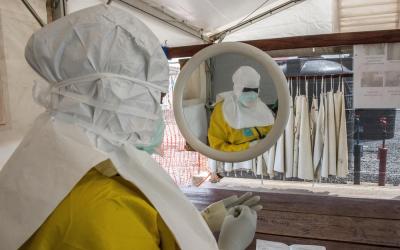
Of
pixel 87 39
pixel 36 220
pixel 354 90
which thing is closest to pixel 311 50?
pixel 354 90

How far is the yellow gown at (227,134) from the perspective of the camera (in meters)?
0.91

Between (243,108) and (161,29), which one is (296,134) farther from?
(161,29)

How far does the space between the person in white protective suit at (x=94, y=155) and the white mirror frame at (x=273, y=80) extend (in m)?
0.38

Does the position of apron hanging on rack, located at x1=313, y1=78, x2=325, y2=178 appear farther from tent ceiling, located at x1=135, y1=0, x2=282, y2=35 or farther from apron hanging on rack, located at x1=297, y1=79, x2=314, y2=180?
tent ceiling, located at x1=135, y1=0, x2=282, y2=35

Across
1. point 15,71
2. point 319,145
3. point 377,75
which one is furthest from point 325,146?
point 15,71

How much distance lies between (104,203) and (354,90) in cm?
90

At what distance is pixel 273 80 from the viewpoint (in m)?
0.86

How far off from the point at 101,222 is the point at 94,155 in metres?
0.10

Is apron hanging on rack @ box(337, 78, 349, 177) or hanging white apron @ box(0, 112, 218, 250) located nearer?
hanging white apron @ box(0, 112, 218, 250)

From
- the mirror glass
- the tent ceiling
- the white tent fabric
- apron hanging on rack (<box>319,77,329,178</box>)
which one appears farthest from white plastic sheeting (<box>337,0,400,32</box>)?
the mirror glass

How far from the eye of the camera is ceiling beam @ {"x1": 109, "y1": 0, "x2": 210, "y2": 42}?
3.61 ft

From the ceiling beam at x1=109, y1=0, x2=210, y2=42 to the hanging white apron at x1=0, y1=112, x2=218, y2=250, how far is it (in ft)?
2.42

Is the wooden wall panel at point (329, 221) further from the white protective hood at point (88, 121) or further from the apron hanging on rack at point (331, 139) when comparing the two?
the white protective hood at point (88, 121)

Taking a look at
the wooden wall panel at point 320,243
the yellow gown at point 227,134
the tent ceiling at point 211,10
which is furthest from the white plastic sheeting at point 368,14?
the wooden wall panel at point 320,243
